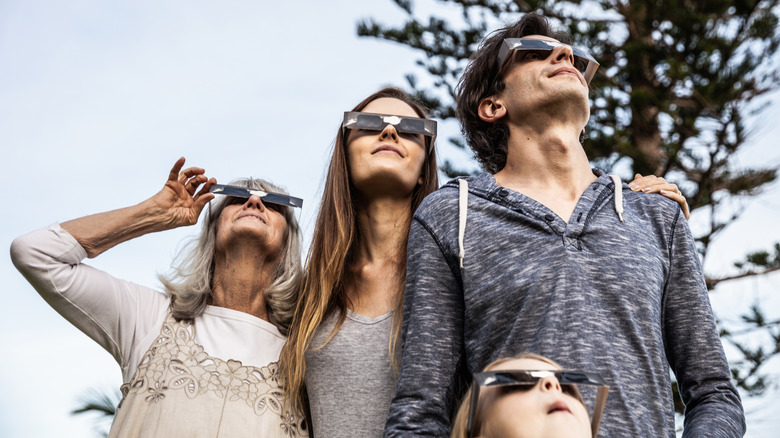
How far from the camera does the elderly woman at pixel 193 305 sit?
322cm

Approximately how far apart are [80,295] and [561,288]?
2138 mm

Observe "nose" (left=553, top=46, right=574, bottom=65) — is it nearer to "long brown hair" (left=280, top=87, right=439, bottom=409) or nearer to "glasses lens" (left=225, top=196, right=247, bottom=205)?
"long brown hair" (left=280, top=87, right=439, bottom=409)

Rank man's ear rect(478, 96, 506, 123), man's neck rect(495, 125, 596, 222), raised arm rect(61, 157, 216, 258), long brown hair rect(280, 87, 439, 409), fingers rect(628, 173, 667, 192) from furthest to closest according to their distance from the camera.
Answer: raised arm rect(61, 157, 216, 258), long brown hair rect(280, 87, 439, 409), man's ear rect(478, 96, 506, 123), fingers rect(628, 173, 667, 192), man's neck rect(495, 125, 596, 222)

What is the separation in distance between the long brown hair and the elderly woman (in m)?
0.15

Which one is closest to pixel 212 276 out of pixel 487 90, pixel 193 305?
pixel 193 305

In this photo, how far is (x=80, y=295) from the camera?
3.50 metres

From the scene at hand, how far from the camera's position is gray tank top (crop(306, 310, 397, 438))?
2.98 m

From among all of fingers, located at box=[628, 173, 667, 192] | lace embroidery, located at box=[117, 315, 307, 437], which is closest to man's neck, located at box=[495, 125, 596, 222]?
fingers, located at box=[628, 173, 667, 192]

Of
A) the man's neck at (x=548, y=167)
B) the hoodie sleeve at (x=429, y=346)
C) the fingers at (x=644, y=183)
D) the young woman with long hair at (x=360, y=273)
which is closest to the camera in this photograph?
the hoodie sleeve at (x=429, y=346)

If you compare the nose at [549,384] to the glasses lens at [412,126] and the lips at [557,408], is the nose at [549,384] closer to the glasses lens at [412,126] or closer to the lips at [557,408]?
the lips at [557,408]

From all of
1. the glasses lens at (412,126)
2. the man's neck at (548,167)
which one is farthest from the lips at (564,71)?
the glasses lens at (412,126)

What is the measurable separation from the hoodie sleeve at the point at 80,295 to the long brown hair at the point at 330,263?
68cm

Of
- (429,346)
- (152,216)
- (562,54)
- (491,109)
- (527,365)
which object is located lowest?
(527,365)

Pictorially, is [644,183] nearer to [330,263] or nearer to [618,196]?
[618,196]
